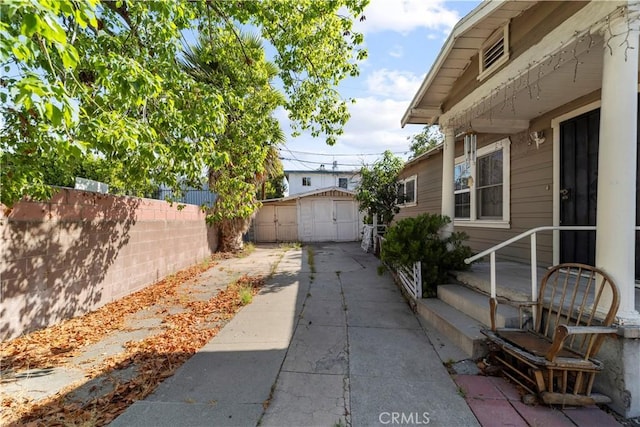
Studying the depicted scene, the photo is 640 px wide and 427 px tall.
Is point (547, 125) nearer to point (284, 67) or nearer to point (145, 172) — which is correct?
point (284, 67)

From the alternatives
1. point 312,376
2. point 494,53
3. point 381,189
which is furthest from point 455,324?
point 381,189

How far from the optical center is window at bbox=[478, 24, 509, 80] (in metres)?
4.12

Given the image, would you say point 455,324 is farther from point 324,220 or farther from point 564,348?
point 324,220

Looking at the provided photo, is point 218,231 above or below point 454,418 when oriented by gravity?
above

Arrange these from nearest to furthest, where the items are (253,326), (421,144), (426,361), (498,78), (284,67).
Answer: (426,361)
(498,78)
(253,326)
(284,67)
(421,144)

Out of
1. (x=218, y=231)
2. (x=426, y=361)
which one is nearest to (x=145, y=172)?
(x=426, y=361)

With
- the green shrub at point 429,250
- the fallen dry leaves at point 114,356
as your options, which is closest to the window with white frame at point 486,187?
the green shrub at point 429,250

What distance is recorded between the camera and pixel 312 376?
2.95m

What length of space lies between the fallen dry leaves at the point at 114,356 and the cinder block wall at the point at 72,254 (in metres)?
→ 0.25

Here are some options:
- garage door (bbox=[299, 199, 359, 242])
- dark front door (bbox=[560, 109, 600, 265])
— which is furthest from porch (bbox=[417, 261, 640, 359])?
garage door (bbox=[299, 199, 359, 242])

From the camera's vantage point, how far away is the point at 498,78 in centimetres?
396

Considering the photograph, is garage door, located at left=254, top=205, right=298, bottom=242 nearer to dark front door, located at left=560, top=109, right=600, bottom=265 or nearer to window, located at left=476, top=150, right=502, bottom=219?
window, located at left=476, top=150, right=502, bottom=219

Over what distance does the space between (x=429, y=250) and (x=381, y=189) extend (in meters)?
5.93

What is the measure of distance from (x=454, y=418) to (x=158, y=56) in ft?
16.5
